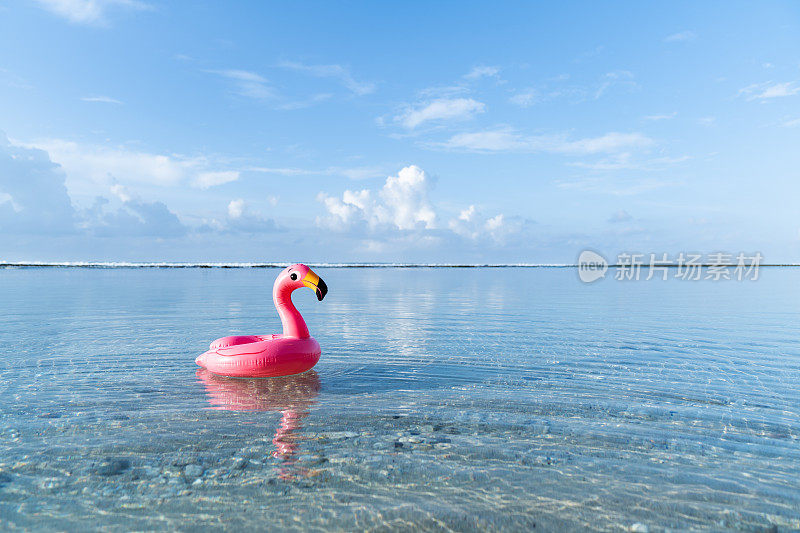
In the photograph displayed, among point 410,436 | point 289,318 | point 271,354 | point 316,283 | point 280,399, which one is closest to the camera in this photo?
point 410,436

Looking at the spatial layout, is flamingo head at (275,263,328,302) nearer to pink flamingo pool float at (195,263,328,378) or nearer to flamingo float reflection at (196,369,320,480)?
pink flamingo pool float at (195,263,328,378)

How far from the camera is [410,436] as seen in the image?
20.4 feet

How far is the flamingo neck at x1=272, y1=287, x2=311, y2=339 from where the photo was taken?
973 cm

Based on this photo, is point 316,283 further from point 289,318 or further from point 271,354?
point 271,354

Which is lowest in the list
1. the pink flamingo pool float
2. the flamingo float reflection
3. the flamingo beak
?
the flamingo float reflection

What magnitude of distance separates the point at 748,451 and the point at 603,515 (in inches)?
107

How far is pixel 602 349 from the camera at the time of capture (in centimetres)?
1195

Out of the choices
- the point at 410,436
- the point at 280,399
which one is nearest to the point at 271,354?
the point at 280,399

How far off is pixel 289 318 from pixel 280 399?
88.2 inches

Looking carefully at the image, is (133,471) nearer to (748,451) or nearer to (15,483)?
(15,483)

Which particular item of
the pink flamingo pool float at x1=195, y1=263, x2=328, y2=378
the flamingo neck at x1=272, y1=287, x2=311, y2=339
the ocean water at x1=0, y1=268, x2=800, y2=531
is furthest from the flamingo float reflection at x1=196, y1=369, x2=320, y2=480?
the flamingo neck at x1=272, y1=287, x2=311, y2=339

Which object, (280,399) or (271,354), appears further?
(271,354)

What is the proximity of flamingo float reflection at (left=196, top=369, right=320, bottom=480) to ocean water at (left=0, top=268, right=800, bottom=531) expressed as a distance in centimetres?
5

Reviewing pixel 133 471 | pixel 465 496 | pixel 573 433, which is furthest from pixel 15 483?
pixel 573 433
